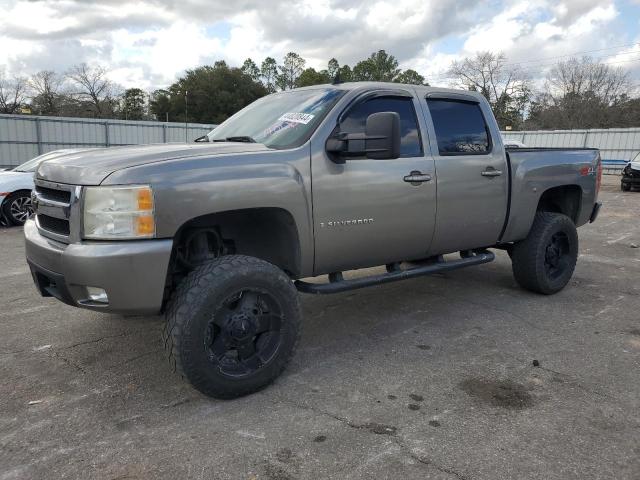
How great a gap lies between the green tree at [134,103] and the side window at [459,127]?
6237 centimetres

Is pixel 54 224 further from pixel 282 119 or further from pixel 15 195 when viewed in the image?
pixel 15 195

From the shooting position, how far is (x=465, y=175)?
436 centimetres

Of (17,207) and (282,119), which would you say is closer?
(282,119)

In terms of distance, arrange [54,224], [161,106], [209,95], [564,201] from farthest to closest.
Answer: [161,106] < [209,95] < [564,201] < [54,224]

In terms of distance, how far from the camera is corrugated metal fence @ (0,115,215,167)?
56.9ft

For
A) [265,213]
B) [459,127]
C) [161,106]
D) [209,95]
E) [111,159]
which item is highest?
[209,95]

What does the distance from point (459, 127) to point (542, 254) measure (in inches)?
65.6

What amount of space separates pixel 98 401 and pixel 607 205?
1464cm

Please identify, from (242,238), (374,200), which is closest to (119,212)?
(242,238)

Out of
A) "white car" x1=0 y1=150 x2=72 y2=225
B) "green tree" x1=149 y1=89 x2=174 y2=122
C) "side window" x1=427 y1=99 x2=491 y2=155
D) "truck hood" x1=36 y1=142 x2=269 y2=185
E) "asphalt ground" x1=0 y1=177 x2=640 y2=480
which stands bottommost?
"asphalt ground" x1=0 y1=177 x2=640 y2=480

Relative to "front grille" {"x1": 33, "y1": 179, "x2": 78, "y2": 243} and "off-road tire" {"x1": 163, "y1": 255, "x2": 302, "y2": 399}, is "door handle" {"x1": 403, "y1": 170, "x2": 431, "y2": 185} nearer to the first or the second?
"off-road tire" {"x1": 163, "y1": 255, "x2": 302, "y2": 399}

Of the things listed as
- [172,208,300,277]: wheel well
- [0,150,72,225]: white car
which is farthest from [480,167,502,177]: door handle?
[0,150,72,225]: white car

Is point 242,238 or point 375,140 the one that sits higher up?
point 375,140

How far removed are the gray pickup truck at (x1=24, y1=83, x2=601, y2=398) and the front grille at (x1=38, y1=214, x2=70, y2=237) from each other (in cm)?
1
